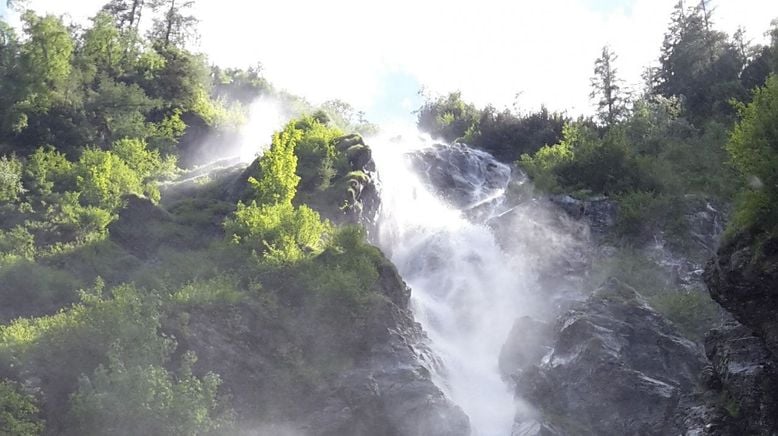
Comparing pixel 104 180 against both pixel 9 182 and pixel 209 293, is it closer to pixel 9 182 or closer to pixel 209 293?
pixel 9 182

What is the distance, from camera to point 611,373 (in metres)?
35.2

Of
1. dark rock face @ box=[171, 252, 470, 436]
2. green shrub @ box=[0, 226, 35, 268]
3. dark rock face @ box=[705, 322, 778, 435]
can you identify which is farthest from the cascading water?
green shrub @ box=[0, 226, 35, 268]

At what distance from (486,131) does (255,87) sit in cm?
3772

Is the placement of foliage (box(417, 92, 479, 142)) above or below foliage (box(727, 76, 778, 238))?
above

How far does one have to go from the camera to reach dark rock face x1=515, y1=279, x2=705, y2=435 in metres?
34.0

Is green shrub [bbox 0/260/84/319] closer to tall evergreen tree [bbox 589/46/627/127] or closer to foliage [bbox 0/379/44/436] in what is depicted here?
foliage [bbox 0/379/44/436]

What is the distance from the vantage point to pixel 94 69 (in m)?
62.9

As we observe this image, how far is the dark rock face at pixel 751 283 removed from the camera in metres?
25.5

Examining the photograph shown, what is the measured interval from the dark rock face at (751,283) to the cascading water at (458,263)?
13.2m

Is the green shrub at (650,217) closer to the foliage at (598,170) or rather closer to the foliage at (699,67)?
the foliage at (598,170)

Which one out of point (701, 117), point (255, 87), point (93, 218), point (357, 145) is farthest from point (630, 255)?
point (255, 87)

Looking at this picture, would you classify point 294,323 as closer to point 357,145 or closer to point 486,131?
point 357,145

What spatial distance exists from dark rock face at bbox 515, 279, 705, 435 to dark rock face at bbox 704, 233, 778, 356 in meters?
7.12

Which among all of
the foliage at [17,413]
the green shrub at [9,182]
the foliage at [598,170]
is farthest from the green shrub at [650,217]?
the green shrub at [9,182]
